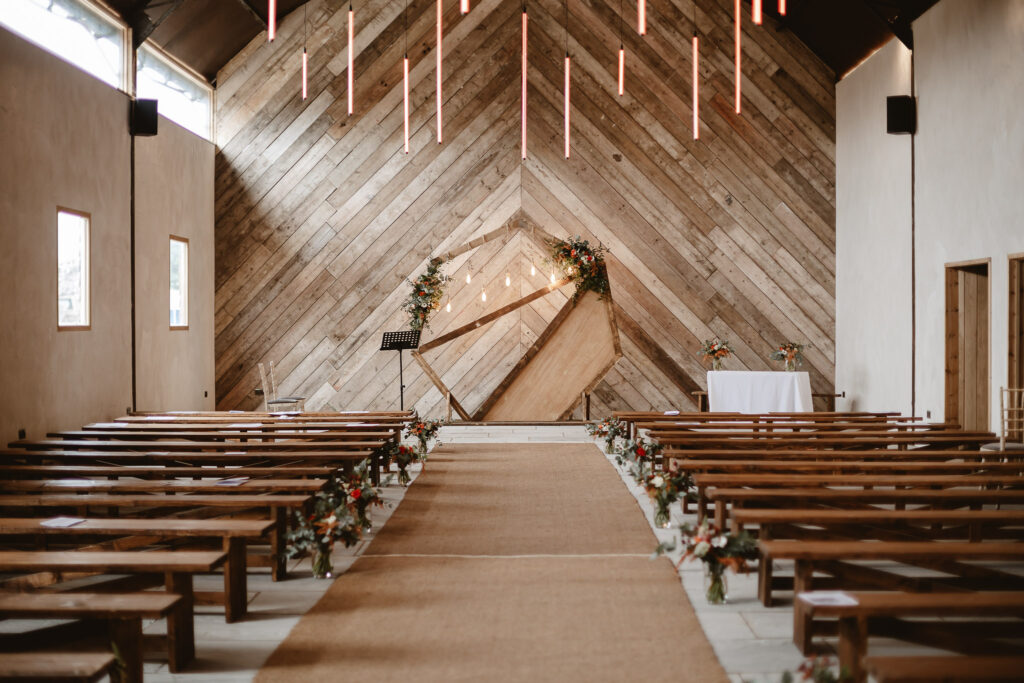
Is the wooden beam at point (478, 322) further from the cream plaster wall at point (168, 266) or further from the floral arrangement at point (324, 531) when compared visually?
the floral arrangement at point (324, 531)

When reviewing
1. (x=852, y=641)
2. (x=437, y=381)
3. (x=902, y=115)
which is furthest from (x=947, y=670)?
(x=902, y=115)

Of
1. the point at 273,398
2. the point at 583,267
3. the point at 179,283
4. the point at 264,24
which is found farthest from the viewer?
the point at 273,398

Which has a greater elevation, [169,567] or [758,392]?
[758,392]

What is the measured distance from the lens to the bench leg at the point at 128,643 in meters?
2.65

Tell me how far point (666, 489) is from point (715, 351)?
5846 millimetres

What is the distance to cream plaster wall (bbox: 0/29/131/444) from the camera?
6984 mm

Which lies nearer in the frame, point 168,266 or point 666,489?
point 666,489

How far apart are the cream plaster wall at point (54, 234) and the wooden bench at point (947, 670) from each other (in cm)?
677

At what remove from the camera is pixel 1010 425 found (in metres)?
6.72

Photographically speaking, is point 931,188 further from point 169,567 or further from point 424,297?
point 169,567

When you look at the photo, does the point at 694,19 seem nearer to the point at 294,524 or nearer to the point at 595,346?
the point at 595,346

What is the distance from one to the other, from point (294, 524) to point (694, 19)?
881 cm

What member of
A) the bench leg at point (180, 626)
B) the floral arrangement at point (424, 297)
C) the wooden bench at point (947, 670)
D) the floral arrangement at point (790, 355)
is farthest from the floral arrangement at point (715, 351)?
the wooden bench at point (947, 670)

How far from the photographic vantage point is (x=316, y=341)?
36.4 feet
